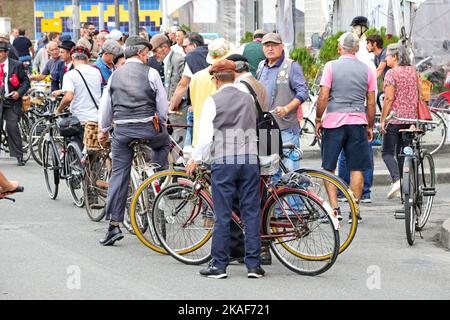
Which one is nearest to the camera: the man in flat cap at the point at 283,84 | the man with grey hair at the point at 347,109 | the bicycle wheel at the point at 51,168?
the man in flat cap at the point at 283,84

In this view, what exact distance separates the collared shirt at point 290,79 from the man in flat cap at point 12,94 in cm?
651

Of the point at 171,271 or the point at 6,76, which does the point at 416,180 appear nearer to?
the point at 171,271

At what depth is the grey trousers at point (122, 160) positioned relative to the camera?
10.4m

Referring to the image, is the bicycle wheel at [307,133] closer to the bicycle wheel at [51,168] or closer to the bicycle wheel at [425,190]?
the bicycle wheel at [51,168]

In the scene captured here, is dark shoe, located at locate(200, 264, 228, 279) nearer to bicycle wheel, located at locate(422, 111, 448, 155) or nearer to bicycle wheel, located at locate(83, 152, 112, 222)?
bicycle wheel, located at locate(83, 152, 112, 222)

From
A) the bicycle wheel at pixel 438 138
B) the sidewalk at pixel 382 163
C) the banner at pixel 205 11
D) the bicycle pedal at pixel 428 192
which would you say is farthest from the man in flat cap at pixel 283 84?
the banner at pixel 205 11

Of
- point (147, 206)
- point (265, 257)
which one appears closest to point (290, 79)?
point (147, 206)

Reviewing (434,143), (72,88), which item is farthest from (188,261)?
(434,143)

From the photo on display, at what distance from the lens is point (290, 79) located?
37.4ft

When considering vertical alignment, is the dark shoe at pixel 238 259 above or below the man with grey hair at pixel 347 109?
below

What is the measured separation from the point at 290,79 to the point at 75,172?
2.92 meters

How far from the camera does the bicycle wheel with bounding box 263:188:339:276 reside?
902cm

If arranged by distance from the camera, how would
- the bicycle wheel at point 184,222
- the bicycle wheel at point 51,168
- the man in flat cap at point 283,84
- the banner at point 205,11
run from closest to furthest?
the bicycle wheel at point 184,222 → the man in flat cap at point 283,84 → the bicycle wheel at point 51,168 → the banner at point 205,11

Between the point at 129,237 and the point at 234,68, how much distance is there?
2733 millimetres
